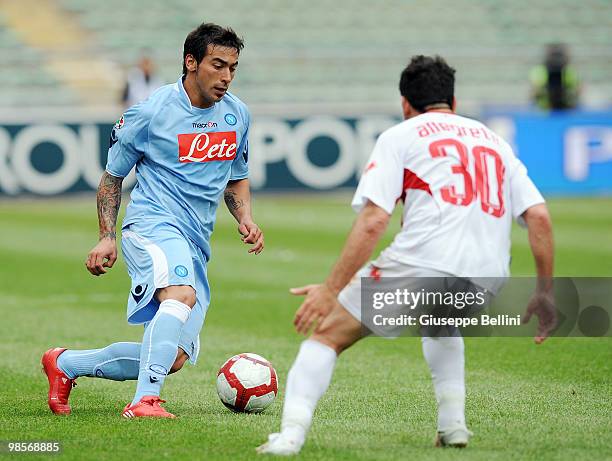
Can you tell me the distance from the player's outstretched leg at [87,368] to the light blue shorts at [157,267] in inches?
10.0

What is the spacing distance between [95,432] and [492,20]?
24.6m

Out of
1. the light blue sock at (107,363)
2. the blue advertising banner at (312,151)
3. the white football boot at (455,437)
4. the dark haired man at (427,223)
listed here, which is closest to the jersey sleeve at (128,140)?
the light blue sock at (107,363)

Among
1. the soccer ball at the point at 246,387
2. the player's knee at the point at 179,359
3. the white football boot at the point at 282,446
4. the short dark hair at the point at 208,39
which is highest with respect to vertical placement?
the short dark hair at the point at 208,39

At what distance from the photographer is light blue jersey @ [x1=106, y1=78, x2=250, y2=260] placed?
6.01 m

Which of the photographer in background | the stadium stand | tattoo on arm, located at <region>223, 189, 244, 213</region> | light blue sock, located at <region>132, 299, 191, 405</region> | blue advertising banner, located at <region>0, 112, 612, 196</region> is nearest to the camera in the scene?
light blue sock, located at <region>132, 299, 191, 405</region>

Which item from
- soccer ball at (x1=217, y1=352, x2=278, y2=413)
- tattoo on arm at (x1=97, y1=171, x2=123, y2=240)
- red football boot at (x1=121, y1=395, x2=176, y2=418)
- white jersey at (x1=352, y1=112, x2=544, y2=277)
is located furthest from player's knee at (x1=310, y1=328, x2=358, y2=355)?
tattoo on arm at (x1=97, y1=171, x2=123, y2=240)

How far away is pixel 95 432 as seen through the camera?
217 inches

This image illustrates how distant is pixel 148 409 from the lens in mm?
5723

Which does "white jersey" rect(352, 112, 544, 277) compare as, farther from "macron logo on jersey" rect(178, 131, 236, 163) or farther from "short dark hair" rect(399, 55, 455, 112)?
"macron logo on jersey" rect(178, 131, 236, 163)

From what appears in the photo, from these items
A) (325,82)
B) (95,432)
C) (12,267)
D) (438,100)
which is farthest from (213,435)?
(325,82)

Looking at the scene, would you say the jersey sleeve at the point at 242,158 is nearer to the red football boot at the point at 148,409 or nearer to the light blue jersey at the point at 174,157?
the light blue jersey at the point at 174,157

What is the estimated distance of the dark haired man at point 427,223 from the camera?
474 centimetres

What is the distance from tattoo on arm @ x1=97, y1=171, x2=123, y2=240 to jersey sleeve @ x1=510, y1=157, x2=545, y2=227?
7.07 ft

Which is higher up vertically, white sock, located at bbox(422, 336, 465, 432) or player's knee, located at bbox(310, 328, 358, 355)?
player's knee, located at bbox(310, 328, 358, 355)
